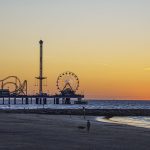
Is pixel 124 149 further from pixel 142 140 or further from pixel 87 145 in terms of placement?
pixel 142 140

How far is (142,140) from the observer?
3114cm

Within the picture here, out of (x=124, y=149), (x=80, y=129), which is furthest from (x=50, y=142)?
(x=80, y=129)

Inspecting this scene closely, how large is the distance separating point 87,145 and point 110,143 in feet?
7.24

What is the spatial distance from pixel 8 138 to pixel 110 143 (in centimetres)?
551

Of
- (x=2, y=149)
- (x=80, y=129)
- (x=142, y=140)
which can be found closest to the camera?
(x=2, y=149)

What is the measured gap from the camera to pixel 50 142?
27578 mm

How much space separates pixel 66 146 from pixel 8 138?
4267 millimetres

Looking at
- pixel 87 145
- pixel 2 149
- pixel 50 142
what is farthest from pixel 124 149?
pixel 2 149

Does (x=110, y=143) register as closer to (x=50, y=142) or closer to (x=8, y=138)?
(x=50, y=142)

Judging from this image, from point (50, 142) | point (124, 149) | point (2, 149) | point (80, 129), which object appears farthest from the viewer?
point (80, 129)

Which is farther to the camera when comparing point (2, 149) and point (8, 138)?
point (8, 138)

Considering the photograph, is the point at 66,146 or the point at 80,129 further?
the point at 80,129

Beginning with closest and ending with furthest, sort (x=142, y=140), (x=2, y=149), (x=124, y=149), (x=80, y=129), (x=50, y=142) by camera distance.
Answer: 1. (x=2, y=149)
2. (x=124, y=149)
3. (x=50, y=142)
4. (x=142, y=140)
5. (x=80, y=129)

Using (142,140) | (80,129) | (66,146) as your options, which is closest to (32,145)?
(66,146)
